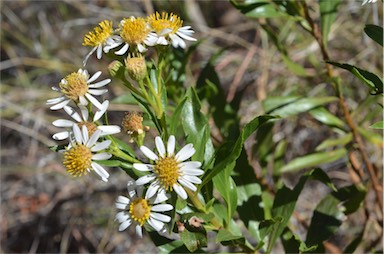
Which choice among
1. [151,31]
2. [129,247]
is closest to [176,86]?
[151,31]

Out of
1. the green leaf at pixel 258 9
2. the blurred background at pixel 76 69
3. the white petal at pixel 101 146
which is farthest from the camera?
the blurred background at pixel 76 69

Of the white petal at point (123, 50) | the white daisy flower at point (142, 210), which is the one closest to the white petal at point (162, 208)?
the white daisy flower at point (142, 210)

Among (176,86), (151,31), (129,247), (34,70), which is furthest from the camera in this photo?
(34,70)

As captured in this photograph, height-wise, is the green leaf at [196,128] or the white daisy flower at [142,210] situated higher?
the green leaf at [196,128]

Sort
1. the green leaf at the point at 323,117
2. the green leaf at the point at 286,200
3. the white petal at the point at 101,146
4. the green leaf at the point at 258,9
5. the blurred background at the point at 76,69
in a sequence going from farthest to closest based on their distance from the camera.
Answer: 1. the blurred background at the point at 76,69
2. the green leaf at the point at 323,117
3. the green leaf at the point at 258,9
4. the green leaf at the point at 286,200
5. the white petal at the point at 101,146

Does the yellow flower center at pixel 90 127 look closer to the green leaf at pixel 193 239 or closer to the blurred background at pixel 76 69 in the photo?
the green leaf at pixel 193 239

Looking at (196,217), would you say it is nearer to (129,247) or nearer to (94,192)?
(129,247)
